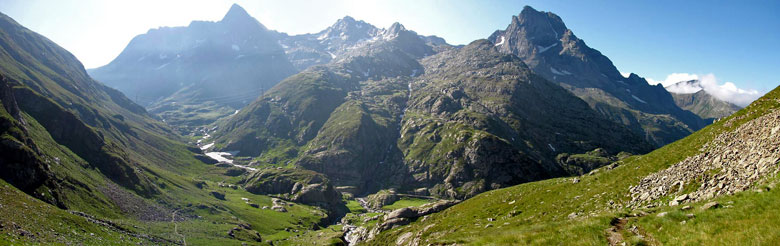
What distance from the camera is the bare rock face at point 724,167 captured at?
25875 millimetres

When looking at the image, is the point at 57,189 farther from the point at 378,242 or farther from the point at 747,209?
the point at 747,209

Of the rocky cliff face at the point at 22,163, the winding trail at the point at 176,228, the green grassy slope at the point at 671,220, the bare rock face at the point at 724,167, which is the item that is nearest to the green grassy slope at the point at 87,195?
the rocky cliff face at the point at 22,163

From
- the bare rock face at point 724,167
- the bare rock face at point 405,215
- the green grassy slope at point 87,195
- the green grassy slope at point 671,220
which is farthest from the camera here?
the bare rock face at point 405,215

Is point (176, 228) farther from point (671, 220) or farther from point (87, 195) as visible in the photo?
Answer: point (671, 220)

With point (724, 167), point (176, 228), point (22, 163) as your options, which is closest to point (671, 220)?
point (724, 167)

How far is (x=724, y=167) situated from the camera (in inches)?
1205

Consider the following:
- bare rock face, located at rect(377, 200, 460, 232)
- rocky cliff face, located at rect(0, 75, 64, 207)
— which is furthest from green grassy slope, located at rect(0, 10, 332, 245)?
bare rock face, located at rect(377, 200, 460, 232)

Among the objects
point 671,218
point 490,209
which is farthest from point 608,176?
point 671,218

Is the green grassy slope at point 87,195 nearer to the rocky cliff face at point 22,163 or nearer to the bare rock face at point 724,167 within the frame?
the rocky cliff face at point 22,163

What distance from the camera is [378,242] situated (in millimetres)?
93562

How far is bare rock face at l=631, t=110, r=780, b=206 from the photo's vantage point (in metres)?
25.9

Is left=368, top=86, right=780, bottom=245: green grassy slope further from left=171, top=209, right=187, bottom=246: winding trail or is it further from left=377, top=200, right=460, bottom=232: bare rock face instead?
left=171, top=209, right=187, bottom=246: winding trail

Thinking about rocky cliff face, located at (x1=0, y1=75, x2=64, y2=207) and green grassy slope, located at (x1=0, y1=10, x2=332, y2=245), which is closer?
green grassy slope, located at (x1=0, y1=10, x2=332, y2=245)

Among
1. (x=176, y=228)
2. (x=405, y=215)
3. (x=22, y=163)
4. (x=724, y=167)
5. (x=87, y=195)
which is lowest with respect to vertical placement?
(x=176, y=228)
